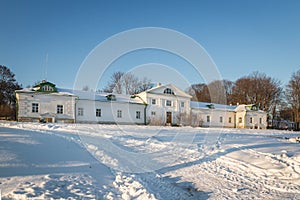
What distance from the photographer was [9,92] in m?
37.2

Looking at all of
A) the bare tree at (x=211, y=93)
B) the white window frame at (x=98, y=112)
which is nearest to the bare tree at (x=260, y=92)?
the bare tree at (x=211, y=93)

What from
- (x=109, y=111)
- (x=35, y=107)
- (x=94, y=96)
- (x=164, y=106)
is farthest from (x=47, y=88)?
(x=164, y=106)

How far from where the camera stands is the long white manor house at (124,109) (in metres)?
25.5

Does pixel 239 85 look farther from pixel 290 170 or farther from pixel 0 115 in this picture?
pixel 290 170

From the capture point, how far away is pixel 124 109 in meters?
30.9

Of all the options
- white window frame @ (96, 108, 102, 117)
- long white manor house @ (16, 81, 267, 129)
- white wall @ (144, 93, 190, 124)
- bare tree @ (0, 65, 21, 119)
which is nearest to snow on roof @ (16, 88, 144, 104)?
long white manor house @ (16, 81, 267, 129)

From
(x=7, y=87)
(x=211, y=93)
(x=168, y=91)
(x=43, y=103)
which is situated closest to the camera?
(x=43, y=103)

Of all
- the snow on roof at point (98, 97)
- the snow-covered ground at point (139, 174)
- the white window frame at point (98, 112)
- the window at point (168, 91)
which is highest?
the window at point (168, 91)

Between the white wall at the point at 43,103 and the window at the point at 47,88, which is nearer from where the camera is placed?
the white wall at the point at 43,103

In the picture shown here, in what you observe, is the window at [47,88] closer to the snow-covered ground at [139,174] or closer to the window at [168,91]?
the window at [168,91]

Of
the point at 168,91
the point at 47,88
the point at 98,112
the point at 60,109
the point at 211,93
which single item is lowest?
the point at 98,112

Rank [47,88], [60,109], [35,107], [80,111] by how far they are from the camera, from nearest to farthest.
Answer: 1. [35,107]
2. [47,88]
3. [60,109]
4. [80,111]

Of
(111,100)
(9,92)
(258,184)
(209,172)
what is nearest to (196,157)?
(209,172)

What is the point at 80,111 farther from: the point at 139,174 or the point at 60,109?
the point at 139,174
